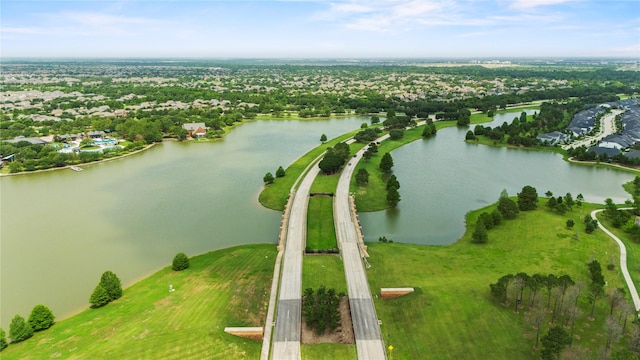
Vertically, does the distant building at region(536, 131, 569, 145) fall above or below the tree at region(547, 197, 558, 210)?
above

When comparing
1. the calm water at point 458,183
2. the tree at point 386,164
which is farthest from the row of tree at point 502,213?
the tree at point 386,164

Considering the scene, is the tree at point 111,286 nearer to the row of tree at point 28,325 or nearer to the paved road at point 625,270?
the row of tree at point 28,325

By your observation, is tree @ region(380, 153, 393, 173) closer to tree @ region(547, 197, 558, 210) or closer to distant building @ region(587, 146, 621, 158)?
tree @ region(547, 197, 558, 210)

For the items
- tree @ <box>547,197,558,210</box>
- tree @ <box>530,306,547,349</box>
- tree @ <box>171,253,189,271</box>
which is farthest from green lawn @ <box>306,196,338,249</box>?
tree @ <box>547,197,558,210</box>

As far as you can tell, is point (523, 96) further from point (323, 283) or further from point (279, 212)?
point (323, 283)

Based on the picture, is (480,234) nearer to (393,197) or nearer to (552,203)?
(393,197)

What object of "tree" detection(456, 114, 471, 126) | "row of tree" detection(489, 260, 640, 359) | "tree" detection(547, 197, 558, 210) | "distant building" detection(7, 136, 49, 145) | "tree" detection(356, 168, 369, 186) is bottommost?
"row of tree" detection(489, 260, 640, 359)

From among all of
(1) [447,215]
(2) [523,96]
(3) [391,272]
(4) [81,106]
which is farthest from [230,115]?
(2) [523,96]
